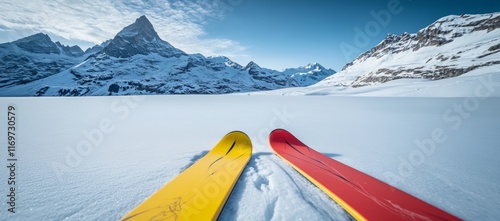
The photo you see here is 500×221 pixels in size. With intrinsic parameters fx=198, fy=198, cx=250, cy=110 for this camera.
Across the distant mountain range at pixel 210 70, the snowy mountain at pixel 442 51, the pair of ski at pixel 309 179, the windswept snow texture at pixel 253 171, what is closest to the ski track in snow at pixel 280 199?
the windswept snow texture at pixel 253 171

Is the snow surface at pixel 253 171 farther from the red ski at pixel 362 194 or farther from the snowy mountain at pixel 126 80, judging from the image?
the snowy mountain at pixel 126 80

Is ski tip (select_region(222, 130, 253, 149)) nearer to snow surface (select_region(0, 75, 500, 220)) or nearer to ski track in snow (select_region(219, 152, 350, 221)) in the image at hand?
snow surface (select_region(0, 75, 500, 220))

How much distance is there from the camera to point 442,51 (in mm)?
107812

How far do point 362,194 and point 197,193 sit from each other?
2240mm

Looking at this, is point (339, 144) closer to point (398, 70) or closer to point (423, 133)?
point (423, 133)

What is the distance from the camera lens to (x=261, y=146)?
546 centimetres

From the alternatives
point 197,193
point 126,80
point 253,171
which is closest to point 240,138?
point 253,171

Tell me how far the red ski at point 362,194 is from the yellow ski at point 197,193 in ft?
4.21

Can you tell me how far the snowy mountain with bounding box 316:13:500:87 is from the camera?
231 ft

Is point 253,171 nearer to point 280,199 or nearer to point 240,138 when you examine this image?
point 280,199

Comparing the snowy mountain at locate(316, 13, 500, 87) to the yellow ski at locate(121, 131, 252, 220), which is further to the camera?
the snowy mountain at locate(316, 13, 500, 87)

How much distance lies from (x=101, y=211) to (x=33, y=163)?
9.18 ft

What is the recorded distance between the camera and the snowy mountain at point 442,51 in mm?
70438

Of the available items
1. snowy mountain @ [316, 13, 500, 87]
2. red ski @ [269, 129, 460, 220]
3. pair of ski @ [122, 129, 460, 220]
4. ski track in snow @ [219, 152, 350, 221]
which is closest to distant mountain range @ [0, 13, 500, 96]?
snowy mountain @ [316, 13, 500, 87]
